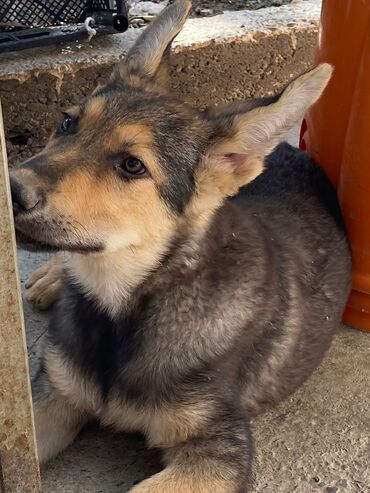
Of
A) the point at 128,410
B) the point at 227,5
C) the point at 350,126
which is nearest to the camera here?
the point at 128,410

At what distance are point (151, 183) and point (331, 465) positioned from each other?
141 cm

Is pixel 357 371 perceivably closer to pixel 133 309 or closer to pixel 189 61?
pixel 133 309

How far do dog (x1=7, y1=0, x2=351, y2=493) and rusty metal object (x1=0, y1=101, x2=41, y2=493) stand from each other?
1.16 ft

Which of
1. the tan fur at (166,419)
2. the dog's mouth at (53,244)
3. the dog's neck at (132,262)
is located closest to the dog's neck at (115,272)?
the dog's neck at (132,262)

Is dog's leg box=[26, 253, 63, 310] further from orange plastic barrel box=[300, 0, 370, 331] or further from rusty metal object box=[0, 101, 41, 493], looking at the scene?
orange plastic barrel box=[300, 0, 370, 331]

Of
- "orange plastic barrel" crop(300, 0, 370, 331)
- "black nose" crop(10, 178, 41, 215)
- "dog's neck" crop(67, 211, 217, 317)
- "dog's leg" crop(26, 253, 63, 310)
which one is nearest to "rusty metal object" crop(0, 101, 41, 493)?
"black nose" crop(10, 178, 41, 215)

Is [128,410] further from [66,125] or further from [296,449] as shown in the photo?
[66,125]

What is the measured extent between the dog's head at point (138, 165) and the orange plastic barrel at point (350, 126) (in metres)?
0.93

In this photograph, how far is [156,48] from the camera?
3.61 meters

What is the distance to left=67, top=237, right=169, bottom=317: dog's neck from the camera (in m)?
3.26

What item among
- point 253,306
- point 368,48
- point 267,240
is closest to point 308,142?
point 368,48

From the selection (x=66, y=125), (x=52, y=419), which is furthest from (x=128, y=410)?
(x=66, y=125)

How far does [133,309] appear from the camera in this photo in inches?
132

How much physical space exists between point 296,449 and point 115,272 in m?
1.10
